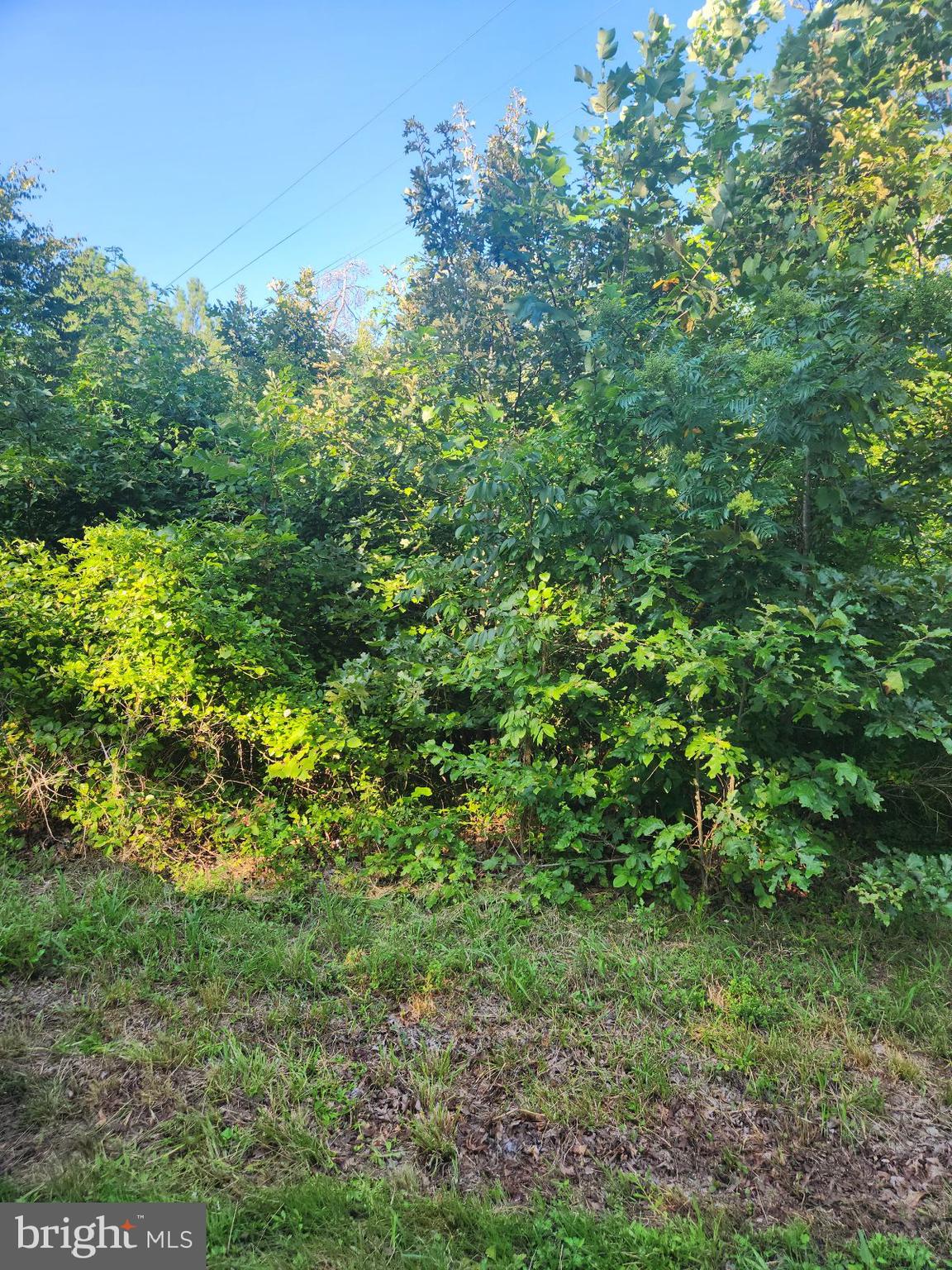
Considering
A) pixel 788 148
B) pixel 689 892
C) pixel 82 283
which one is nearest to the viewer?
pixel 689 892

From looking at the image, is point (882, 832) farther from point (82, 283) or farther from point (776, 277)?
point (82, 283)

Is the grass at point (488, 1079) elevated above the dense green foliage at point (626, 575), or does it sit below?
below

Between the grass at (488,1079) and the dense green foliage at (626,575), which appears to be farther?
the dense green foliage at (626,575)

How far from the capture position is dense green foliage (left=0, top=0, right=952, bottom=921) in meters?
2.64

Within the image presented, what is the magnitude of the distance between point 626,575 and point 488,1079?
212 cm

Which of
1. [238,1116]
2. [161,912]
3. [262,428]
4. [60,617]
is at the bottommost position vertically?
[238,1116]

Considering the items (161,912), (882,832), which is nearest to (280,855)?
(161,912)

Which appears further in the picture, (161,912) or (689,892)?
(689,892)

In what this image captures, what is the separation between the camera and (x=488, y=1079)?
227 cm

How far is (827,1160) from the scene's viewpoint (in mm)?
1996

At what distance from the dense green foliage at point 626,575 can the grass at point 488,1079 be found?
0.37 meters

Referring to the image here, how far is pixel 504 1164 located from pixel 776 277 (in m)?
3.66

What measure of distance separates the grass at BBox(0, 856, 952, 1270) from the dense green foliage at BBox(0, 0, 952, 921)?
37 cm

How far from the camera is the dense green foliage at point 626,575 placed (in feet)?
8.65
